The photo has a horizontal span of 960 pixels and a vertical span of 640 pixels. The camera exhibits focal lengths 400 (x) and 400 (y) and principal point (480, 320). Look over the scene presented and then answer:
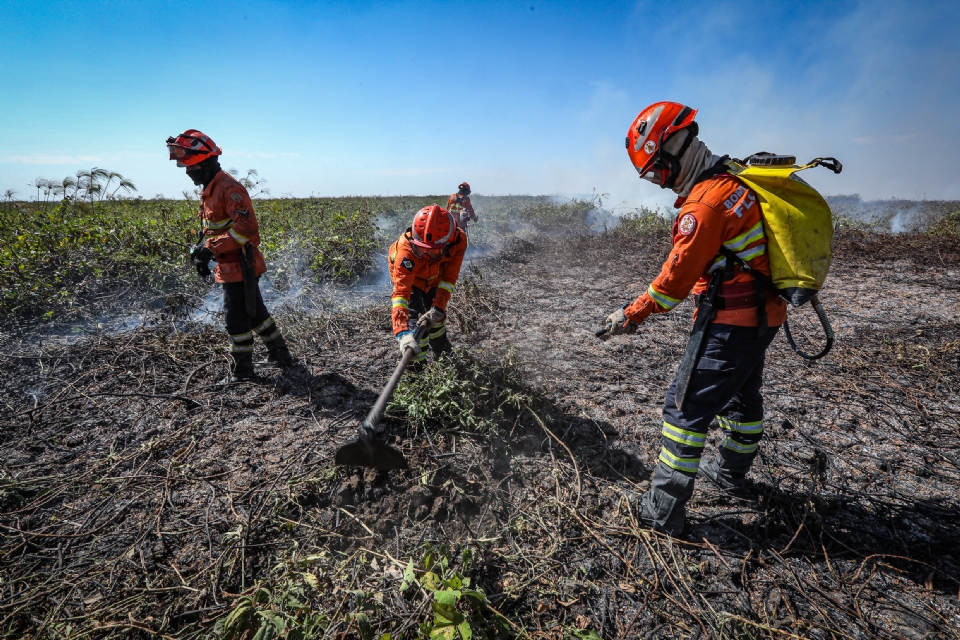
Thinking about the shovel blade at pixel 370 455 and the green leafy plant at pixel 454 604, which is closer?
the green leafy plant at pixel 454 604

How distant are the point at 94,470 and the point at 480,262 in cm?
765

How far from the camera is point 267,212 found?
1120 centimetres

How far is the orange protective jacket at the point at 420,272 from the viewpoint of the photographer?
3.07 m

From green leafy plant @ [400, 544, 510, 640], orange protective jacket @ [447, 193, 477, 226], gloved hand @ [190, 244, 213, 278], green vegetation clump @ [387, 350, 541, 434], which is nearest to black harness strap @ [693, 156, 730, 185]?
green vegetation clump @ [387, 350, 541, 434]

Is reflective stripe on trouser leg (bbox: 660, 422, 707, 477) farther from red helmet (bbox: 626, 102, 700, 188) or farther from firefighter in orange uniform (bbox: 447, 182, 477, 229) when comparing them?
firefighter in orange uniform (bbox: 447, 182, 477, 229)

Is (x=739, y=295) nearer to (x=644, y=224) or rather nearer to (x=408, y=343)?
(x=408, y=343)

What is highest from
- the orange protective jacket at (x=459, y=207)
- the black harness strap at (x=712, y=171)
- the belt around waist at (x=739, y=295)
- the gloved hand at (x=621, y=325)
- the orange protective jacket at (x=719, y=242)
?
the orange protective jacket at (x=459, y=207)

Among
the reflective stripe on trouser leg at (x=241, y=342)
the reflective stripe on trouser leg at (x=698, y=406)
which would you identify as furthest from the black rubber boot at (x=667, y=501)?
the reflective stripe on trouser leg at (x=241, y=342)

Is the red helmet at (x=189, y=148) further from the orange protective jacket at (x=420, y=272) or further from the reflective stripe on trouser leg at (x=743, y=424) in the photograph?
the reflective stripe on trouser leg at (x=743, y=424)

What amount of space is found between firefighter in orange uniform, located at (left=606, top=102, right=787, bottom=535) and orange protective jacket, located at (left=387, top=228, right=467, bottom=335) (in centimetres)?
156

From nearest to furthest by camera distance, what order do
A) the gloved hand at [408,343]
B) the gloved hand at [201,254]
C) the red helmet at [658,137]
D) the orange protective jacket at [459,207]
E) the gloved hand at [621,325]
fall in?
1. the red helmet at [658,137]
2. the gloved hand at [621,325]
3. the gloved hand at [408,343]
4. the gloved hand at [201,254]
5. the orange protective jacket at [459,207]

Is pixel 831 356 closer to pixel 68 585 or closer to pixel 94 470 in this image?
pixel 68 585

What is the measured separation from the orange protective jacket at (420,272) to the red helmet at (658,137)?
157cm

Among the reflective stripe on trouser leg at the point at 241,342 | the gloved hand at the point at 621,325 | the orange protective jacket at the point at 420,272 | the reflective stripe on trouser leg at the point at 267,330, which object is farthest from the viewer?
the reflective stripe on trouser leg at the point at 267,330
